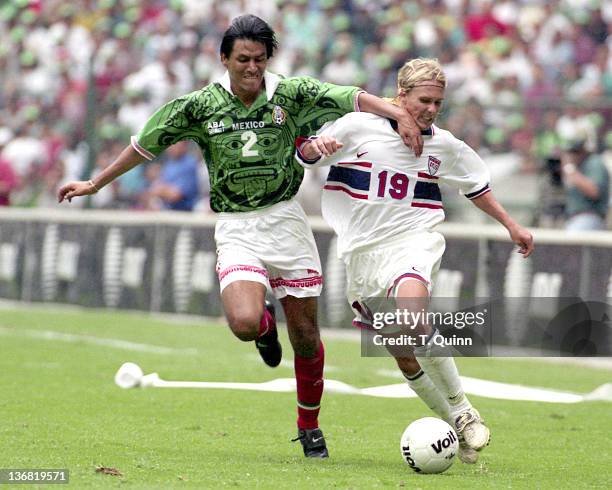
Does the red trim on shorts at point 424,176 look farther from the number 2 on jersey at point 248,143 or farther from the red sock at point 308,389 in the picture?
the red sock at point 308,389

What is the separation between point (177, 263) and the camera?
59.3 feet

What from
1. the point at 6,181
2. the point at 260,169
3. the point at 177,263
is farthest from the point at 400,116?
Result: the point at 6,181

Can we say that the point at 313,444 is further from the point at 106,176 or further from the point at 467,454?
the point at 106,176

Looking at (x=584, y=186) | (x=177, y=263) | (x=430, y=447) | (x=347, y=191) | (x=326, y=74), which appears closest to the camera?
(x=430, y=447)

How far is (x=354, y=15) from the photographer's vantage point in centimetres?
2062

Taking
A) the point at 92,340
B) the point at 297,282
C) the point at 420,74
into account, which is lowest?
the point at 92,340

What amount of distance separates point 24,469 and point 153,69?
Answer: 13.9 m

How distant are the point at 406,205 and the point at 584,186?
270 inches

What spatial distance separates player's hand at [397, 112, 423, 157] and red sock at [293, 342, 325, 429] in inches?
49.5

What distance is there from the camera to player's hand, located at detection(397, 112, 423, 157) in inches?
303

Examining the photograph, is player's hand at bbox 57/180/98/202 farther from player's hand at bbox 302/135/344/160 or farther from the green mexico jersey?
player's hand at bbox 302/135/344/160

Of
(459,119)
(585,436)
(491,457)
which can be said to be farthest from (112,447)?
(459,119)

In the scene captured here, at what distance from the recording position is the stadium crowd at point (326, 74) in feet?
50.9

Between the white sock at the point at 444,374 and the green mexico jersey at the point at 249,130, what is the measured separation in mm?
1175
